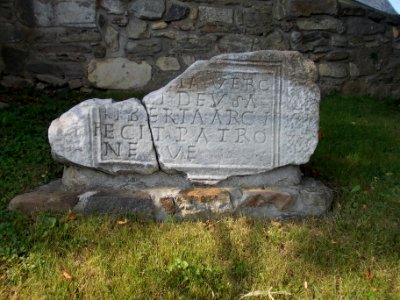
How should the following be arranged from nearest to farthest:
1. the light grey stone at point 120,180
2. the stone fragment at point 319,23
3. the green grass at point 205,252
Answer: the green grass at point 205,252 → the light grey stone at point 120,180 → the stone fragment at point 319,23

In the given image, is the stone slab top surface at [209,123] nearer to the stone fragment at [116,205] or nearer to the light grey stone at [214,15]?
the stone fragment at [116,205]

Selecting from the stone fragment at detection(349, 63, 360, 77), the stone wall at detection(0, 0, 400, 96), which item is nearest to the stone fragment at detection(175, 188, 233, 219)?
the stone wall at detection(0, 0, 400, 96)

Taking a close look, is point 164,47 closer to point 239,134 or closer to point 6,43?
point 6,43

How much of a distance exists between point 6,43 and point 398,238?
5.15 metres

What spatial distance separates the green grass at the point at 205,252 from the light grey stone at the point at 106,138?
0.43 m

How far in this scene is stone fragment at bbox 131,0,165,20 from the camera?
5.88 m

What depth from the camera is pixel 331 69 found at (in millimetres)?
6328

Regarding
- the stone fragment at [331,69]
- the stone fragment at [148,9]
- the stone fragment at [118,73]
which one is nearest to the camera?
the stone fragment at [148,9]

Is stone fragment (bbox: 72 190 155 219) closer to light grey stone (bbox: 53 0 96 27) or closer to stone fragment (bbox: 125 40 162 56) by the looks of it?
stone fragment (bbox: 125 40 162 56)

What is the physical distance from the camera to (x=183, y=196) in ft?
10.4

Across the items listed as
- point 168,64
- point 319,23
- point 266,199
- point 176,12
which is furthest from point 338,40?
point 266,199

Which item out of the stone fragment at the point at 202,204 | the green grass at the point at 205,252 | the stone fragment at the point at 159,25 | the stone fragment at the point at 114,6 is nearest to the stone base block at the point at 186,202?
the stone fragment at the point at 202,204

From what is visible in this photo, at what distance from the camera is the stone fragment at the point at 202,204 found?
10.4ft

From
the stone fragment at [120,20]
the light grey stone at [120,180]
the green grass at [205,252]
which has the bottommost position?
the green grass at [205,252]
